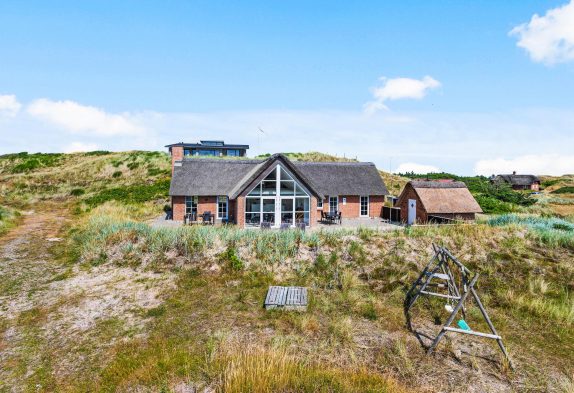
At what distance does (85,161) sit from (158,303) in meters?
52.2

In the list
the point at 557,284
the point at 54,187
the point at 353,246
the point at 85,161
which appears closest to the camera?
the point at 557,284

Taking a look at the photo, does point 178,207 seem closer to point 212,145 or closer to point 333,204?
point 333,204

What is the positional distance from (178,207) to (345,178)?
46.1ft

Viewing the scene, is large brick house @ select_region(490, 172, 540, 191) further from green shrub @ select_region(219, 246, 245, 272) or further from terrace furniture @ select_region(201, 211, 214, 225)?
green shrub @ select_region(219, 246, 245, 272)

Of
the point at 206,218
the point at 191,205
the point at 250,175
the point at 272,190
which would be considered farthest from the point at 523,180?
the point at 191,205

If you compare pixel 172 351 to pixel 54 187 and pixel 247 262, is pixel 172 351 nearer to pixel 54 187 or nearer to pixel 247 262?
pixel 247 262

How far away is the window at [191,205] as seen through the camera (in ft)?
79.1

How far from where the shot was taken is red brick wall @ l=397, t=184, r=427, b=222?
22.0m

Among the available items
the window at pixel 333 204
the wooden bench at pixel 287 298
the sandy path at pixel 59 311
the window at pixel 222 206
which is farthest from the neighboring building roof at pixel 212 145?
the wooden bench at pixel 287 298

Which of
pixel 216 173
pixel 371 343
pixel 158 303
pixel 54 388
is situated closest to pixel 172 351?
pixel 54 388

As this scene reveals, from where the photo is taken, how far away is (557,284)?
12.1 m

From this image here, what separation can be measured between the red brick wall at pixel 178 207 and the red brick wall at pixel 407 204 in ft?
56.3

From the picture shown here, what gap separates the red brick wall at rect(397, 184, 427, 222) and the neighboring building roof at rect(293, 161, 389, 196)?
2.02 m

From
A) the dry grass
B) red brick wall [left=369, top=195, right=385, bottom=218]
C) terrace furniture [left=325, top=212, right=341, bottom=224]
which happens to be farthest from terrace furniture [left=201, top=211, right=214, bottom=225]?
the dry grass
